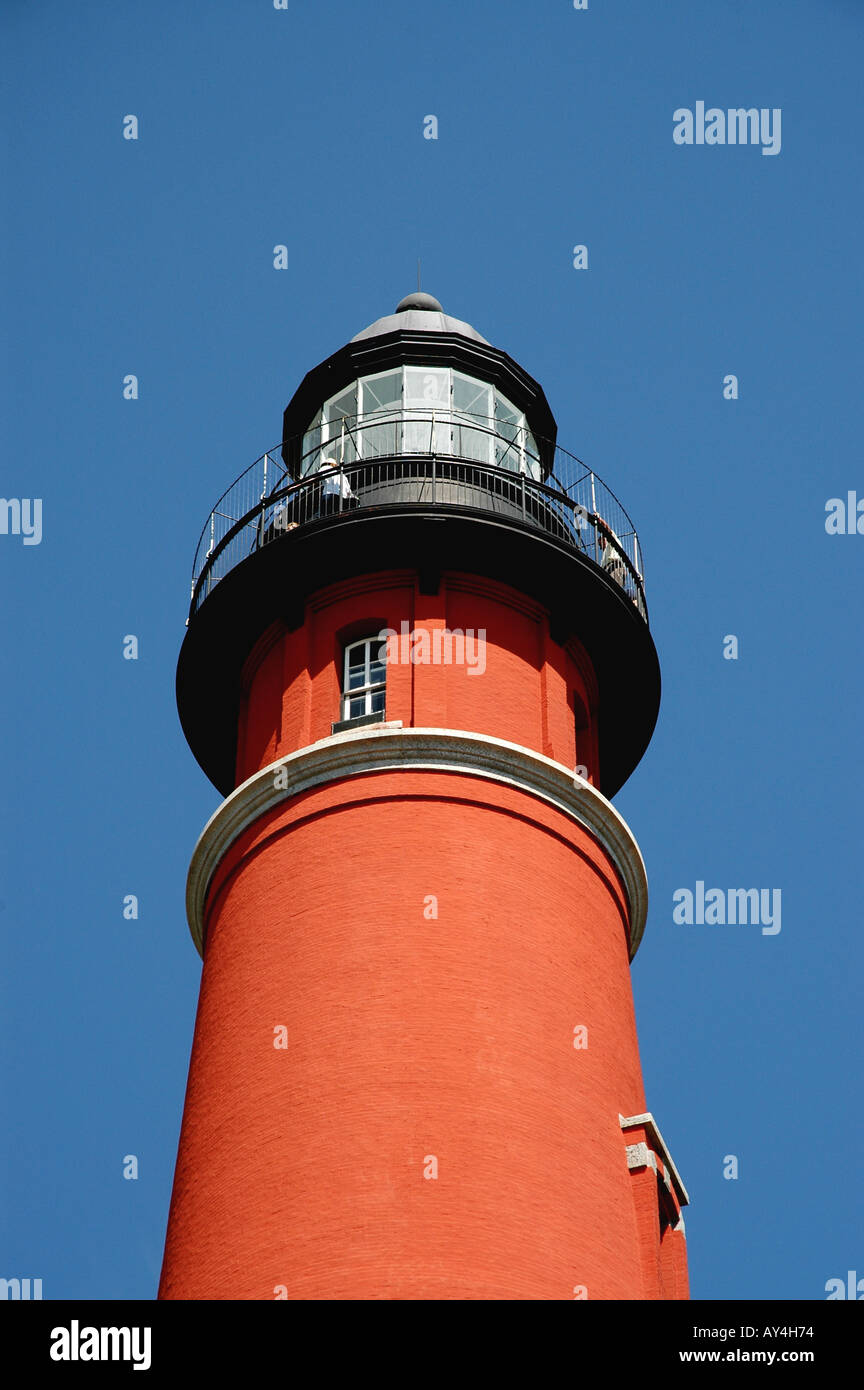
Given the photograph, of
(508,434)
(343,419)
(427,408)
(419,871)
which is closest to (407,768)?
(419,871)

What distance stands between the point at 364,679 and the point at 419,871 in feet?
12.7

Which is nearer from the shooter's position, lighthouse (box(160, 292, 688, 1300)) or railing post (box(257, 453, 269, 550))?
lighthouse (box(160, 292, 688, 1300))

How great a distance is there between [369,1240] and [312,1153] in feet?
4.68

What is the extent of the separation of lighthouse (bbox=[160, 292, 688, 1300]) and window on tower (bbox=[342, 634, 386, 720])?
4cm

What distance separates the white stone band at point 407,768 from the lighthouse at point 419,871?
42 mm

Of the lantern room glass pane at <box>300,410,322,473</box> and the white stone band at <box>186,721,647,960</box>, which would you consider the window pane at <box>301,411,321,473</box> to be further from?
the white stone band at <box>186,721,647,960</box>

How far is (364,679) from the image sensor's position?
28.3m

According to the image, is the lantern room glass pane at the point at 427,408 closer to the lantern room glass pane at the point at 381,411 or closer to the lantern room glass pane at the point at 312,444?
the lantern room glass pane at the point at 381,411

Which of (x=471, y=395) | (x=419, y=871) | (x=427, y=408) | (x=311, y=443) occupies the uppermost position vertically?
(x=471, y=395)

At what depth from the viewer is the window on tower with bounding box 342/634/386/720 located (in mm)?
27984

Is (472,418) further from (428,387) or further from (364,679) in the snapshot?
(364,679)

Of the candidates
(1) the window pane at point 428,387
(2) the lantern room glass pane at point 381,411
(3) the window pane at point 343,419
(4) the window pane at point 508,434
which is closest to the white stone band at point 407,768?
(2) the lantern room glass pane at point 381,411

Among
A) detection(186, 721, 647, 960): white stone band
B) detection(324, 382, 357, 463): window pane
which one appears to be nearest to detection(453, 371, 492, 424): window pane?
detection(324, 382, 357, 463): window pane
